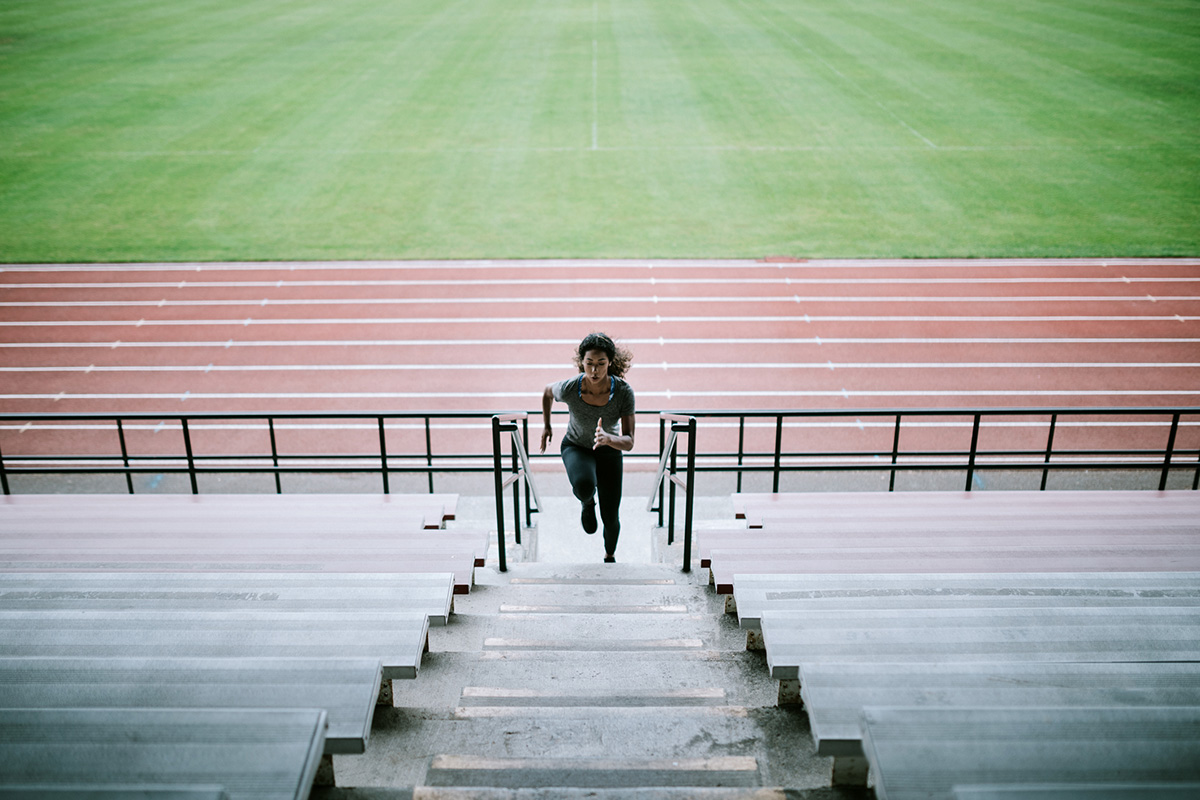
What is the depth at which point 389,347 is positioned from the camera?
14.6 m

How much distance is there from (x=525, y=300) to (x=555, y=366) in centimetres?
281

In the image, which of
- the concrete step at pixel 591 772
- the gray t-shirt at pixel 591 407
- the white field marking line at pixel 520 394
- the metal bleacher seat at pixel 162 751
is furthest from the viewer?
the white field marking line at pixel 520 394

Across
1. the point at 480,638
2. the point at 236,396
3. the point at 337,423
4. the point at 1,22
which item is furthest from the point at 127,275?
the point at 1,22

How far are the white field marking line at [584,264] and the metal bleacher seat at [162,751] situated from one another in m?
15.6

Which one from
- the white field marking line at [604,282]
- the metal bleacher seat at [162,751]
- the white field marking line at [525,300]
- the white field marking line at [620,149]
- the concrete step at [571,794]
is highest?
the metal bleacher seat at [162,751]

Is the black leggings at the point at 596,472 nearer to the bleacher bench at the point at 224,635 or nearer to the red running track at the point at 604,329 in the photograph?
the bleacher bench at the point at 224,635

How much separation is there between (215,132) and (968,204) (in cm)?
2157

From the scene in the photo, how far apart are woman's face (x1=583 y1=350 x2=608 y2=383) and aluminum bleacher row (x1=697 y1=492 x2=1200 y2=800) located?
127 cm

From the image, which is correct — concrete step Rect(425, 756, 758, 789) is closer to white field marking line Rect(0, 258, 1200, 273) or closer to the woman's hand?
the woman's hand

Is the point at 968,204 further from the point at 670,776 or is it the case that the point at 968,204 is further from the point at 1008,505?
the point at 670,776

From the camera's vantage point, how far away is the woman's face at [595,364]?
582 centimetres

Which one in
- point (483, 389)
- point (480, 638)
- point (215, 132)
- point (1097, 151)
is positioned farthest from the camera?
point (215, 132)

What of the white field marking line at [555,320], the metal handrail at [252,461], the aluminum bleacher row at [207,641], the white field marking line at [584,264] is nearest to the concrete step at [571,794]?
the aluminum bleacher row at [207,641]

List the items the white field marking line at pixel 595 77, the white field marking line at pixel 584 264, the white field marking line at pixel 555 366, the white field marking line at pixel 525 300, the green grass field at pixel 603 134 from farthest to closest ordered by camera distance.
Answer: the white field marking line at pixel 595 77, the green grass field at pixel 603 134, the white field marking line at pixel 584 264, the white field marking line at pixel 525 300, the white field marking line at pixel 555 366
